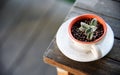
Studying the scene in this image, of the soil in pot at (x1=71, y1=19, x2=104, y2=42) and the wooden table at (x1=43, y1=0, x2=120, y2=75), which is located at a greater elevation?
the soil in pot at (x1=71, y1=19, x2=104, y2=42)

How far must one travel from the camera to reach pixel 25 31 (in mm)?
1666

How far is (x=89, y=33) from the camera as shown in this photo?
2.54ft

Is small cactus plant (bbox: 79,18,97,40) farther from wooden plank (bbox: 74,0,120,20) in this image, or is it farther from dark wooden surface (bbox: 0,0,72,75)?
dark wooden surface (bbox: 0,0,72,75)

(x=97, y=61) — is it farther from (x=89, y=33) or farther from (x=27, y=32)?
(x=27, y=32)

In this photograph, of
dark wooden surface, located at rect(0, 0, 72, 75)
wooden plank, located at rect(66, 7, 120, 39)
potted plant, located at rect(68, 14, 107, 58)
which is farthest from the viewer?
Result: dark wooden surface, located at rect(0, 0, 72, 75)

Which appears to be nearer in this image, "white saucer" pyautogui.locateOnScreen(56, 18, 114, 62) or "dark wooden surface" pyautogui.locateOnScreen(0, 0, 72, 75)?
"white saucer" pyautogui.locateOnScreen(56, 18, 114, 62)

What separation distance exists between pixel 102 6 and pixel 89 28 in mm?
231

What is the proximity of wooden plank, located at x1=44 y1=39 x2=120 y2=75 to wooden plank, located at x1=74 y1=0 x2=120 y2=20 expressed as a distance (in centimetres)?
20

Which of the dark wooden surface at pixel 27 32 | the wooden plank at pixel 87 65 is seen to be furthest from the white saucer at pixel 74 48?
the dark wooden surface at pixel 27 32

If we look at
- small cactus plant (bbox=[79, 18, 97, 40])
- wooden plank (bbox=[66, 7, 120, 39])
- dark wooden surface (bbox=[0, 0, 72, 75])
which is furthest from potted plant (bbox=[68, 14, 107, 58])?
dark wooden surface (bbox=[0, 0, 72, 75])

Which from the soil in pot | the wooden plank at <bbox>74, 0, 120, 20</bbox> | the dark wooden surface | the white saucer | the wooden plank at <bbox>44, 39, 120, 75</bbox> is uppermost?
the soil in pot

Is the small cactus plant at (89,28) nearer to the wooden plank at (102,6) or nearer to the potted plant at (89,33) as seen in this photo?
the potted plant at (89,33)

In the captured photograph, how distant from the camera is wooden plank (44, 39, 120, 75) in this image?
0.81 meters

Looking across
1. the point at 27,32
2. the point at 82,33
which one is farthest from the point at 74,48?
the point at 27,32
